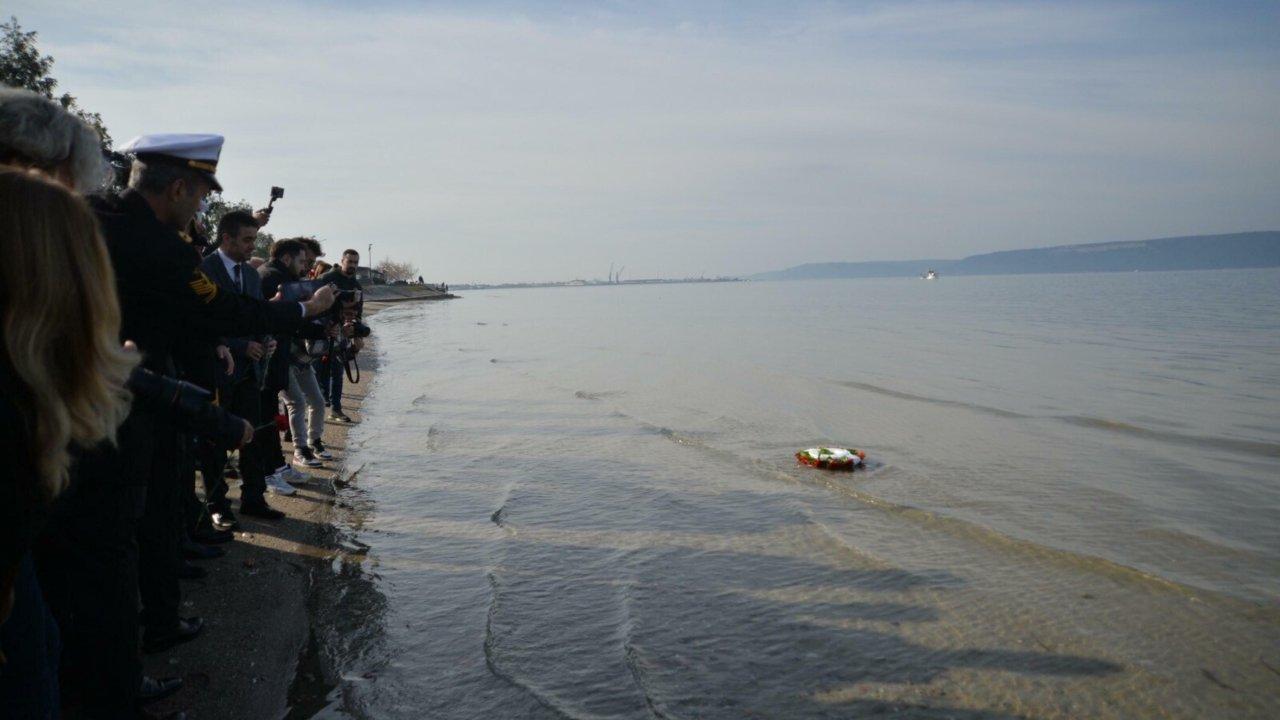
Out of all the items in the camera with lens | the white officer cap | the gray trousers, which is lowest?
the gray trousers

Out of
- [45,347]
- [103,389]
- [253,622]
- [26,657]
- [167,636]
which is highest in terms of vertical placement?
[45,347]

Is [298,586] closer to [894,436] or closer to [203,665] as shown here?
[203,665]

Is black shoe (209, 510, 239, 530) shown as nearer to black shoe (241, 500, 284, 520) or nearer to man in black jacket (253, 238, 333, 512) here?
black shoe (241, 500, 284, 520)

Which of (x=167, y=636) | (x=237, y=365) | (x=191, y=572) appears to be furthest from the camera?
(x=237, y=365)

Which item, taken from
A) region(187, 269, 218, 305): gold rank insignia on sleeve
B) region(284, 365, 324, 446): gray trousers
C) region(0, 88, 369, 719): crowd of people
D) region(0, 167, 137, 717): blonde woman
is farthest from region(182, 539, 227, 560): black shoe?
region(0, 167, 137, 717): blonde woman

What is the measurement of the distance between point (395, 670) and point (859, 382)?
16.3m

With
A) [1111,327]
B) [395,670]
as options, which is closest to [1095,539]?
[395,670]

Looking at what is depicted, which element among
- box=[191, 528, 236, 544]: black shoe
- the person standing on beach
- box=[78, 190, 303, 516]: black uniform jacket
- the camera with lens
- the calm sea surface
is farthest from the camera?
the person standing on beach

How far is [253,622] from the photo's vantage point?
427 cm

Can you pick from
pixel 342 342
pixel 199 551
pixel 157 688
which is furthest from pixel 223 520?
pixel 342 342

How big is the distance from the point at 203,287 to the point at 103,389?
1699 millimetres

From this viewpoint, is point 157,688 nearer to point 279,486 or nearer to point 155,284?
point 155,284

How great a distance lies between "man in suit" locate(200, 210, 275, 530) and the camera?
551 centimetres

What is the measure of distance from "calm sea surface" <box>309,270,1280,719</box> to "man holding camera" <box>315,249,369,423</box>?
26.2 inches
